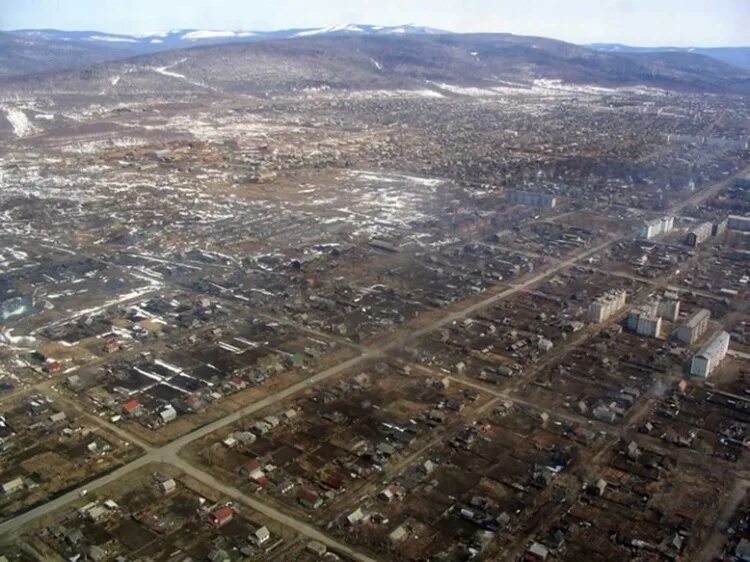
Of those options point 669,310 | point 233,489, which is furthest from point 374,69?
point 233,489

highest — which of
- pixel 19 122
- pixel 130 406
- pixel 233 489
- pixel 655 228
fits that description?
pixel 19 122

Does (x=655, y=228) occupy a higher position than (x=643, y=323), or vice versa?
(x=655, y=228)

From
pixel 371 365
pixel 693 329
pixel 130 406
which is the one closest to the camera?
pixel 130 406

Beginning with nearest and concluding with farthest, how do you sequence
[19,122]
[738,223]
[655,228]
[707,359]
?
[707,359], [655,228], [738,223], [19,122]

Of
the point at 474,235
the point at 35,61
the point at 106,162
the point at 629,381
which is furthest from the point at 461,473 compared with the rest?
the point at 35,61

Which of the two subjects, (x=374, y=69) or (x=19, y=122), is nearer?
(x=19, y=122)

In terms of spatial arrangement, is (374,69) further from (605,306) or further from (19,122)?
(605,306)

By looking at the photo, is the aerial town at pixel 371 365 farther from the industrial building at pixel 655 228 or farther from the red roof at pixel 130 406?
the industrial building at pixel 655 228
